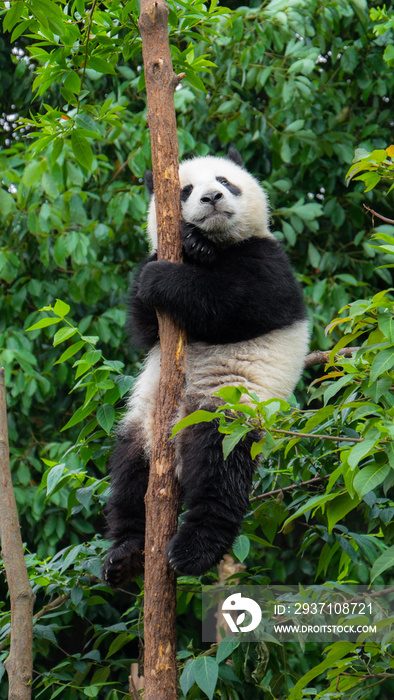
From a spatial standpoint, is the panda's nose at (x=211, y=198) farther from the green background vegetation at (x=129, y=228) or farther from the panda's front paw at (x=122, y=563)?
the panda's front paw at (x=122, y=563)

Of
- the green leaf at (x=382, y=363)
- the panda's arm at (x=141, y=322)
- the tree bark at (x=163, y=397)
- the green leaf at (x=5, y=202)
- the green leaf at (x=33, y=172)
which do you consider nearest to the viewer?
the green leaf at (x=382, y=363)

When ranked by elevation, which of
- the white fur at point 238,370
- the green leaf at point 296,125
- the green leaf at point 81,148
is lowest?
the white fur at point 238,370

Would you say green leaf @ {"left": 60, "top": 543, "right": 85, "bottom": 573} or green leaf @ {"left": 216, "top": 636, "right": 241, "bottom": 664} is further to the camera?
green leaf @ {"left": 60, "top": 543, "right": 85, "bottom": 573}

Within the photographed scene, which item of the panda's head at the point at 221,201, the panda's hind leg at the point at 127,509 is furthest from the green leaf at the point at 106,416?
the panda's head at the point at 221,201

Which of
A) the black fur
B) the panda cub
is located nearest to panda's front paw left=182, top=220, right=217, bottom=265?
the panda cub

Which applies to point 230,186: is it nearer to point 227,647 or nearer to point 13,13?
point 13,13

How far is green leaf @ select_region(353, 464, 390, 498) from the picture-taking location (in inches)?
69.3

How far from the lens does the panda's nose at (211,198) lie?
10.2ft

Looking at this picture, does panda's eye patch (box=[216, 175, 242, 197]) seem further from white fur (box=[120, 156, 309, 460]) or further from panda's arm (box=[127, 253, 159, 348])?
panda's arm (box=[127, 253, 159, 348])

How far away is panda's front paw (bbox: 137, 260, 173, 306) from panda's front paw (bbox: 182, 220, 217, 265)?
0.21 meters

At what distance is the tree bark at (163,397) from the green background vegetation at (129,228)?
1.03ft

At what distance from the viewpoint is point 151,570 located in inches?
99.5

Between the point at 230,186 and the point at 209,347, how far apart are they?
2.80 feet

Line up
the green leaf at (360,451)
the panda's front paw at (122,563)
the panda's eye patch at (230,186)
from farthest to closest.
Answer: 1. the panda's eye patch at (230,186)
2. the panda's front paw at (122,563)
3. the green leaf at (360,451)
